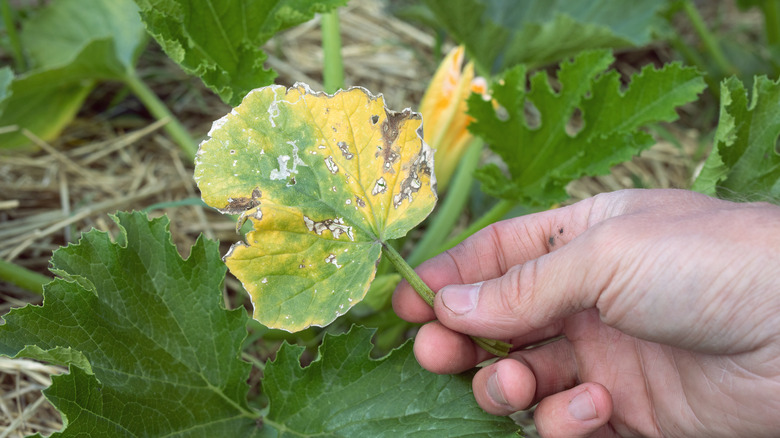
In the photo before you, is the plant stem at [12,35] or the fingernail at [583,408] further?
the plant stem at [12,35]

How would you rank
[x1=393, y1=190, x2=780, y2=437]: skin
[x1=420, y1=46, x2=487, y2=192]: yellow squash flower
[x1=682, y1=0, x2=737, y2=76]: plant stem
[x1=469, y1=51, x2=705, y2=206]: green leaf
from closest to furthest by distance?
[x1=393, y1=190, x2=780, y2=437]: skin
[x1=469, y1=51, x2=705, y2=206]: green leaf
[x1=420, y1=46, x2=487, y2=192]: yellow squash flower
[x1=682, y1=0, x2=737, y2=76]: plant stem

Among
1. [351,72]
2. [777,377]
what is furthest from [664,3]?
[777,377]

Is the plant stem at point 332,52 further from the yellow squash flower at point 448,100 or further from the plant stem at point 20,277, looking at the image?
Result: the plant stem at point 20,277

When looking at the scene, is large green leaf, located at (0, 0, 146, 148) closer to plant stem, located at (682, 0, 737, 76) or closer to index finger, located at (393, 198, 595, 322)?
index finger, located at (393, 198, 595, 322)

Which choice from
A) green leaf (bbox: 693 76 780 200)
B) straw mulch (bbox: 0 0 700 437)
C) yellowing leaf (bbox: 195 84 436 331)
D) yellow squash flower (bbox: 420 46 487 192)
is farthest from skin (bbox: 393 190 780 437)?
straw mulch (bbox: 0 0 700 437)

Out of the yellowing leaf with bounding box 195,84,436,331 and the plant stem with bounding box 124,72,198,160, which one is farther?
the plant stem with bounding box 124,72,198,160

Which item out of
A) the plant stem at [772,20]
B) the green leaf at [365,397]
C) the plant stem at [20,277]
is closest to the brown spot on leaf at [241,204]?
the green leaf at [365,397]

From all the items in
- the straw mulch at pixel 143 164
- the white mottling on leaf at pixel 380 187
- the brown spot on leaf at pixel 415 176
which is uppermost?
the brown spot on leaf at pixel 415 176

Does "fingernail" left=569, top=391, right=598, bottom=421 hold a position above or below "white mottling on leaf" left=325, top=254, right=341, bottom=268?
below

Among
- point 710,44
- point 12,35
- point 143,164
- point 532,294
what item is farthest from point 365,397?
point 710,44
